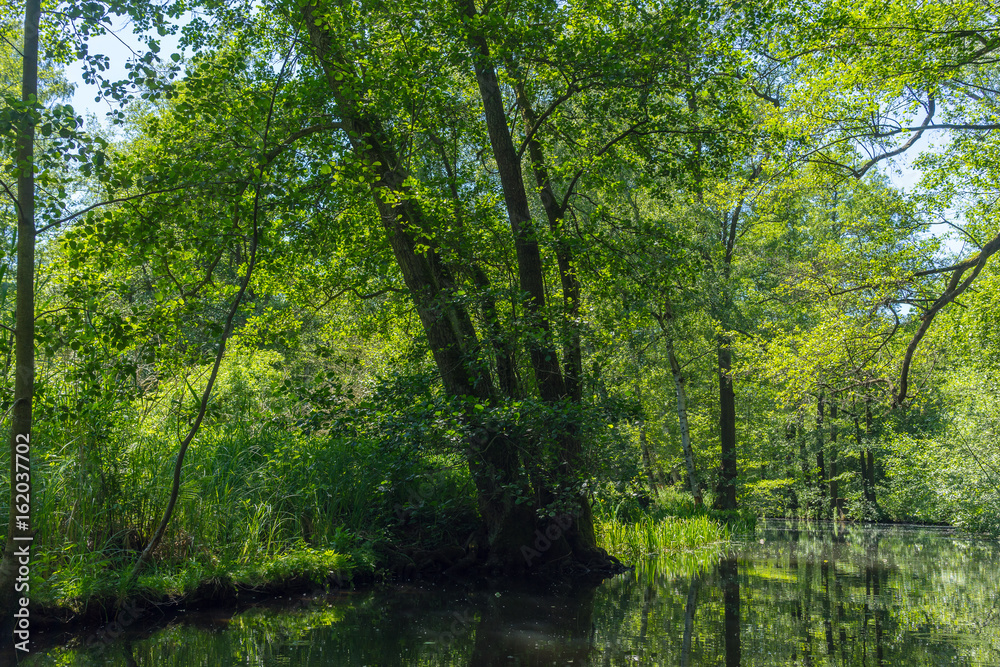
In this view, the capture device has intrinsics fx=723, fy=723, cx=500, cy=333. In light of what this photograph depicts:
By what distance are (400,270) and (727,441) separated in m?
11.4

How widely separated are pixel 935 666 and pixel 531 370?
5764 millimetres

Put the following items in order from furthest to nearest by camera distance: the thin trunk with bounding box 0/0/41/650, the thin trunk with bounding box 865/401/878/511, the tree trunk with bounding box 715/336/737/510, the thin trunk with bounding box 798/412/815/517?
the thin trunk with bounding box 798/412/815/517 < the thin trunk with bounding box 865/401/878/511 < the tree trunk with bounding box 715/336/737/510 < the thin trunk with bounding box 0/0/41/650

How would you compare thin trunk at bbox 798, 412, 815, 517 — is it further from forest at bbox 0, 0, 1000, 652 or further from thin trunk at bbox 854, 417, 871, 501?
forest at bbox 0, 0, 1000, 652

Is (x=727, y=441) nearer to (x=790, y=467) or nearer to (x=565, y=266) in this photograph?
(x=565, y=266)

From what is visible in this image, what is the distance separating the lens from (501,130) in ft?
30.1

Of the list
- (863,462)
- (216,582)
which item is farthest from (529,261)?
(863,462)

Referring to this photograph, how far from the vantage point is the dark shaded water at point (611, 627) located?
487 cm

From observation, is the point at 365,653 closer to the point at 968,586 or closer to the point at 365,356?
the point at 968,586

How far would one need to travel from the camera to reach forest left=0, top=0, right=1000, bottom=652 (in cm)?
542
